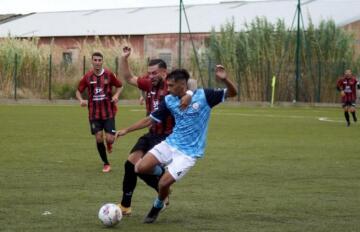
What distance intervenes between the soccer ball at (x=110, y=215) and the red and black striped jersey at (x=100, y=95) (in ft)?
19.6

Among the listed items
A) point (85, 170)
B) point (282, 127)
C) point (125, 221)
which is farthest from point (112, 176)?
point (282, 127)

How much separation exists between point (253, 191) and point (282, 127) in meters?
15.0

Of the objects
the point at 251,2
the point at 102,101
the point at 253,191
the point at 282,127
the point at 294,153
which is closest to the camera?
the point at 253,191

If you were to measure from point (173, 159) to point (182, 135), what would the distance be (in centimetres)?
27

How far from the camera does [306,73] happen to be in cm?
4306

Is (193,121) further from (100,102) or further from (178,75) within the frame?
(100,102)

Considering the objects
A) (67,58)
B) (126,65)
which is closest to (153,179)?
(126,65)

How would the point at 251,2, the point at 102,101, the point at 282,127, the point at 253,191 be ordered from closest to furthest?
the point at 253,191 < the point at 102,101 < the point at 282,127 < the point at 251,2

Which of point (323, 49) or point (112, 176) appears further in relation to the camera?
point (323, 49)

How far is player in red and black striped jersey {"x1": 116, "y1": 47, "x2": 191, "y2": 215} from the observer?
388 inches

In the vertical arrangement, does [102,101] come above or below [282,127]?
above

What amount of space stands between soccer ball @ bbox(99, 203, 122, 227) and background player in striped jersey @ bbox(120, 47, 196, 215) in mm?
752

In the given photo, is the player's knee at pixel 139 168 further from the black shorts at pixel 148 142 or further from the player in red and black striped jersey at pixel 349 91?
the player in red and black striped jersey at pixel 349 91

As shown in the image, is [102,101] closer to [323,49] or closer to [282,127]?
[282,127]
